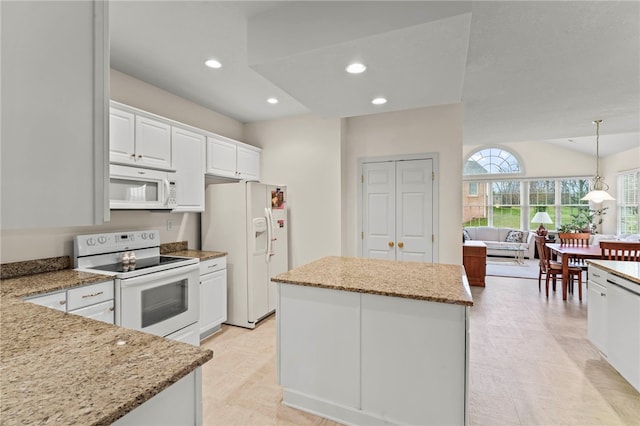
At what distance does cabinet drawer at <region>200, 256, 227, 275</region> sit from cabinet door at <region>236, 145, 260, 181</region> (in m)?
1.17

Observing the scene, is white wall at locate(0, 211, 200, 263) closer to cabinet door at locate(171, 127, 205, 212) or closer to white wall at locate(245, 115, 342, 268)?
cabinet door at locate(171, 127, 205, 212)

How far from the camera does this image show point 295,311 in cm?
212

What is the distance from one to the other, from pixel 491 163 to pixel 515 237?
7.32 feet

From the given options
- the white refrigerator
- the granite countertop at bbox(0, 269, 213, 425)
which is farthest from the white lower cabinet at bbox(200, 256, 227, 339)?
the granite countertop at bbox(0, 269, 213, 425)

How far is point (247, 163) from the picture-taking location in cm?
425

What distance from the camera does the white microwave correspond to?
8.69ft

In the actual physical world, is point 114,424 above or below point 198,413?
above

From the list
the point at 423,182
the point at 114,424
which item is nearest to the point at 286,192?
the point at 423,182

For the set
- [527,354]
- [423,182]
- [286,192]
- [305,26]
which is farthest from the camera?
[286,192]

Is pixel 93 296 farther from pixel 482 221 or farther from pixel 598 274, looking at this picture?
pixel 482 221

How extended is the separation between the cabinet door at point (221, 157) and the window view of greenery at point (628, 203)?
8.18 metres

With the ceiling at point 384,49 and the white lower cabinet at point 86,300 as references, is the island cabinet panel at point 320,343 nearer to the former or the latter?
the white lower cabinet at point 86,300

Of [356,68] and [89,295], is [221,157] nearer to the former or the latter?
[89,295]

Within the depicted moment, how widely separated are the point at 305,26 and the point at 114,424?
2.03 m
